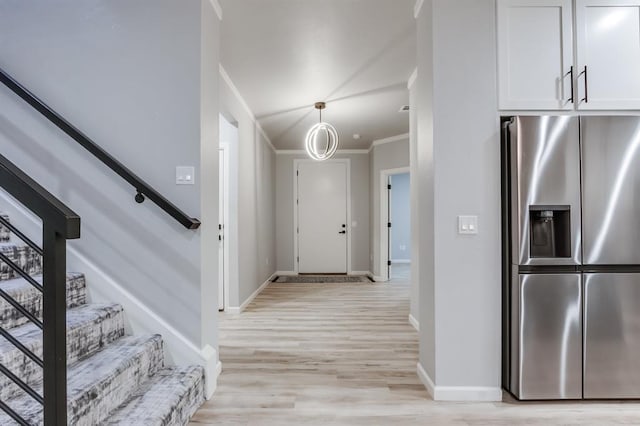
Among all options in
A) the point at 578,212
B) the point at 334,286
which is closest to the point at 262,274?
the point at 334,286

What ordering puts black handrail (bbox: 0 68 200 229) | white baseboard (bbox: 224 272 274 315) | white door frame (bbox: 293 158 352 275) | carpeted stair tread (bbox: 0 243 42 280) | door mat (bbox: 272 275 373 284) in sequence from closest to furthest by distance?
carpeted stair tread (bbox: 0 243 42 280) < black handrail (bbox: 0 68 200 229) < white baseboard (bbox: 224 272 274 315) < door mat (bbox: 272 275 373 284) < white door frame (bbox: 293 158 352 275)

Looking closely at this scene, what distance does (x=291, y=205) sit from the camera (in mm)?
6898

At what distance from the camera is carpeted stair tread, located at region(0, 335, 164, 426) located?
1322 millimetres

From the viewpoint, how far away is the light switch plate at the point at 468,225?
81.0 inches

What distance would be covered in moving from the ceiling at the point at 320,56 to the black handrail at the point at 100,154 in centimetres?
130

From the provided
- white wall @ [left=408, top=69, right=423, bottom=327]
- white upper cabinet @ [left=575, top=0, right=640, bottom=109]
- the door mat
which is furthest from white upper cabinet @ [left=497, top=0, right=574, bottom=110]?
the door mat

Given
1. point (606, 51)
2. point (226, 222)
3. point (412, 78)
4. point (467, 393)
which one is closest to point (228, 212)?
point (226, 222)

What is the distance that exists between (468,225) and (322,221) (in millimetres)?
4906

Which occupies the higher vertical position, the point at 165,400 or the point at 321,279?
the point at 165,400

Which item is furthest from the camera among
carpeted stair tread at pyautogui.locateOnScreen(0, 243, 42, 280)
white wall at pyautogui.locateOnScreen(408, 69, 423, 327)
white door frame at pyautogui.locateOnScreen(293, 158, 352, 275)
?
white door frame at pyautogui.locateOnScreen(293, 158, 352, 275)

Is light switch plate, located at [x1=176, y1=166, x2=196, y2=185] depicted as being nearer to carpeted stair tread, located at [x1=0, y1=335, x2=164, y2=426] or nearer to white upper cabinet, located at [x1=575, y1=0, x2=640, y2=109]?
carpeted stair tread, located at [x1=0, y1=335, x2=164, y2=426]

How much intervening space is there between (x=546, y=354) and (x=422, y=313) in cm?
71

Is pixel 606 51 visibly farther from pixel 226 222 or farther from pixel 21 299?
pixel 226 222

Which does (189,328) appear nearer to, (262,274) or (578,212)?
(578,212)
